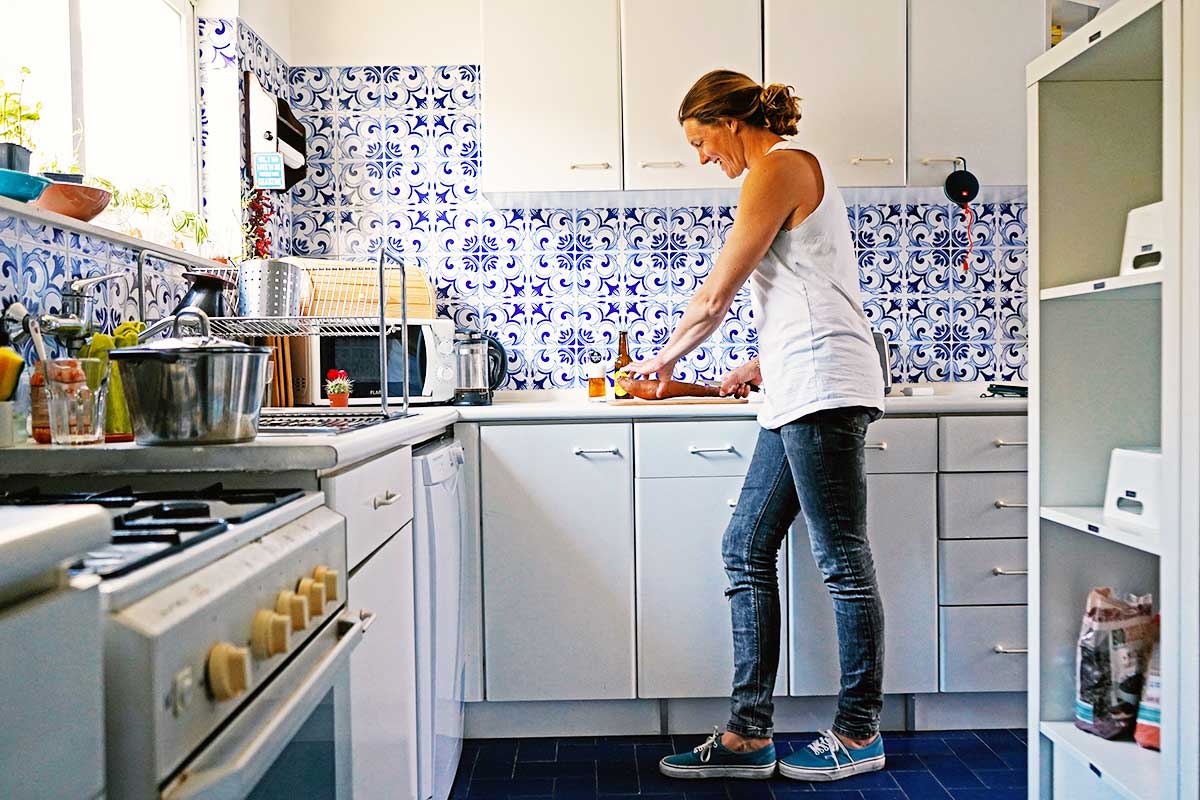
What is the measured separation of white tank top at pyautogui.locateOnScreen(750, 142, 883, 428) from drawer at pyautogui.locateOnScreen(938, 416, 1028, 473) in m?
0.42

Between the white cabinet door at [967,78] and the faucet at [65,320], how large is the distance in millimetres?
2182

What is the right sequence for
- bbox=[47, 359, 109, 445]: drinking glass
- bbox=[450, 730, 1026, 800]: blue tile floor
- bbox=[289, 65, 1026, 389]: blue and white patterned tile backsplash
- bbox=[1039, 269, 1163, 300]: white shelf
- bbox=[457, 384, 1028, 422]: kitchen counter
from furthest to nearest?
bbox=[289, 65, 1026, 389]: blue and white patterned tile backsplash, bbox=[457, 384, 1028, 422]: kitchen counter, bbox=[450, 730, 1026, 800]: blue tile floor, bbox=[1039, 269, 1163, 300]: white shelf, bbox=[47, 359, 109, 445]: drinking glass

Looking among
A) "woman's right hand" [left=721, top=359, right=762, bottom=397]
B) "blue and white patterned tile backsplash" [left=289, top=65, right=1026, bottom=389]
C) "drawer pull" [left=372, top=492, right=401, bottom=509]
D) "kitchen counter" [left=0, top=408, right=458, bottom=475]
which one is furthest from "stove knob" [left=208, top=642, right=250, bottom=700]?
"blue and white patterned tile backsplash" [left=289, top=65, right=1026, bottom=389]

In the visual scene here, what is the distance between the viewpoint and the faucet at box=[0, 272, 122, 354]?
160 cm

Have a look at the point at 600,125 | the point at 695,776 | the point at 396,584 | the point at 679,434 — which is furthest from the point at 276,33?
the point at 695,776

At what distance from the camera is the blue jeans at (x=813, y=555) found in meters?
2.23

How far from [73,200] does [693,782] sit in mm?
1803

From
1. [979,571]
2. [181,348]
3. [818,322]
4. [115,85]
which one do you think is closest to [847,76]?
[818,322]

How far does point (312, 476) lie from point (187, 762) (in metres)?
0.57

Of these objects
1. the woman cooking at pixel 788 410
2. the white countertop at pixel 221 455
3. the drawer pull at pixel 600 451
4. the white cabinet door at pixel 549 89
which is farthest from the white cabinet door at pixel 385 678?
the white cabinet door at pixel 549 89

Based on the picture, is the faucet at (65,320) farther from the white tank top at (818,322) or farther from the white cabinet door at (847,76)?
the white cabinet door at (847,76)

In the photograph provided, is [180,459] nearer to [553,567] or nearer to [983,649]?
[553,567]

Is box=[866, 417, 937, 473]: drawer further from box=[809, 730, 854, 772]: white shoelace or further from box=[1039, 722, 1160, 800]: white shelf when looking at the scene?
box=[1039, 722, 1160, 800]: white shelf

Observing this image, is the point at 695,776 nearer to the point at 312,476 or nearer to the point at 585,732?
the point at 585,732
